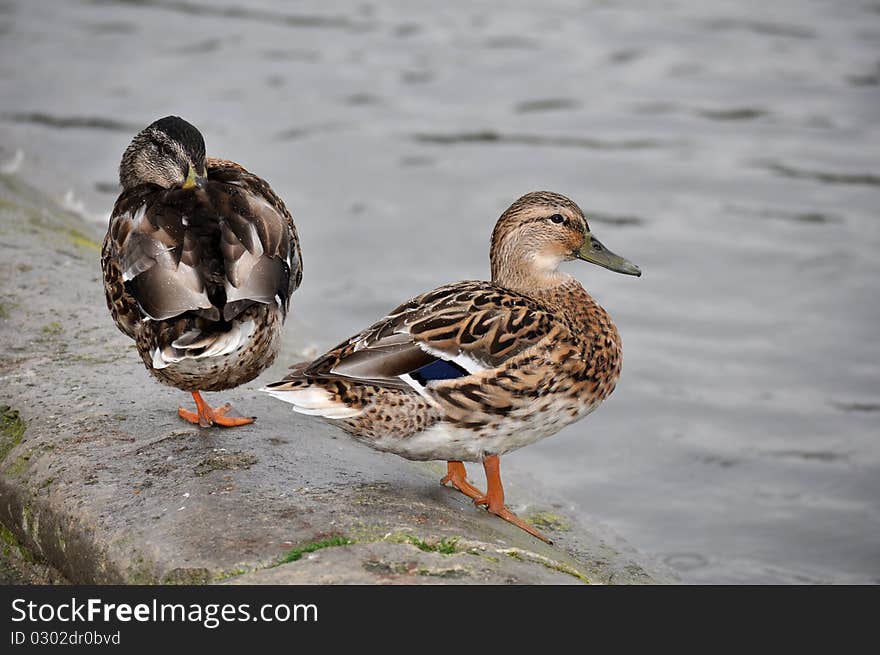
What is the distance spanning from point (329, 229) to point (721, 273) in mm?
3274

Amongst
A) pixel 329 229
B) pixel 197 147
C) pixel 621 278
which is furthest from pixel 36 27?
pixel 197 147

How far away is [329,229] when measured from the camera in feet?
36.8

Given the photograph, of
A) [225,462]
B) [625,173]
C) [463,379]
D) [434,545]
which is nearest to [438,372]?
[463,379]

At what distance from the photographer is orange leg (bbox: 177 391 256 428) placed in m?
5.68

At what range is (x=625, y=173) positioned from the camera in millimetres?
12094

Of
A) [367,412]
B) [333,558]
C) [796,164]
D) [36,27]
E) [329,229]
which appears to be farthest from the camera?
[36,27]

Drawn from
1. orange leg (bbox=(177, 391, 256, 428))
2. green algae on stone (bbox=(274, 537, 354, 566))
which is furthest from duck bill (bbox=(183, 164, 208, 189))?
green algae on stone (bbox=(274, 537, 354, 566))

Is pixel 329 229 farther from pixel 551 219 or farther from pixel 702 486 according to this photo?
pixel 551 219

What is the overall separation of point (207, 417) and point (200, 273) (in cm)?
82

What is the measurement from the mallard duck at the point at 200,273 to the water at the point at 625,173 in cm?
225

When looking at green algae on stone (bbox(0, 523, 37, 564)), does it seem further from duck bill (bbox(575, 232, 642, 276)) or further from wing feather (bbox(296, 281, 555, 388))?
duck bill (bbox(575, 232, 642, 276))

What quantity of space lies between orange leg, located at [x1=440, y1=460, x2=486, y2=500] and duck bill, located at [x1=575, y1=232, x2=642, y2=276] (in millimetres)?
1152

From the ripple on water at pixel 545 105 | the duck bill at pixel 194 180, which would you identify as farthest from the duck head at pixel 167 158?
the ripple on water at pixel 545 105

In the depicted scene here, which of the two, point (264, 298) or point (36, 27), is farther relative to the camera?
point (36, 27)
